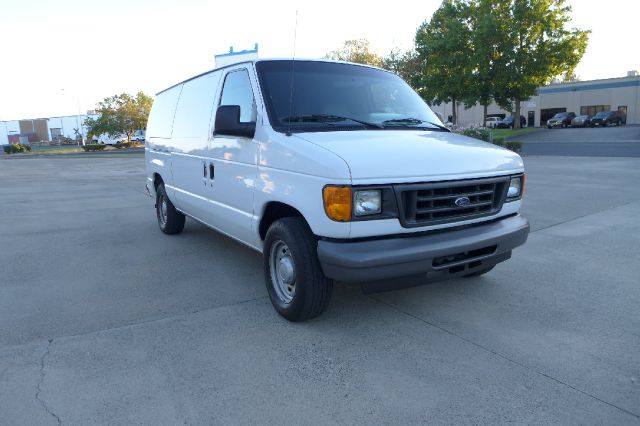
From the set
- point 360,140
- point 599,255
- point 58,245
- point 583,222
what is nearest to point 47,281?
point 58,245

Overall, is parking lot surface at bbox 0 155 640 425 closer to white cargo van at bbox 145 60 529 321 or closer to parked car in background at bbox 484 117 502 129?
white cargo van at bbox 145 60 529 321

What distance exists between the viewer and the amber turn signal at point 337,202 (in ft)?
10.4

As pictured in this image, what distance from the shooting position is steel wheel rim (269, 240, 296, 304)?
3746 mm

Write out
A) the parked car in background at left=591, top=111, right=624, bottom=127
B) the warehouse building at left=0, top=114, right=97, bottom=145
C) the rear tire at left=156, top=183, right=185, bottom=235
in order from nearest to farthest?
1. the rear tire at left=156, top=183, right=185, bottom=235
2. the parked car in background at left=591, top=111, right=624, bottom=127
3. the warehouse building at left=0, top=114, right=97, bottom=145

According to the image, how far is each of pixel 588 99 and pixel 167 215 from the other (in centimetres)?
6506

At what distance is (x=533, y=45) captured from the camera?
4209 centimetres

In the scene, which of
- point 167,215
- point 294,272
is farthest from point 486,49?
point 294,272

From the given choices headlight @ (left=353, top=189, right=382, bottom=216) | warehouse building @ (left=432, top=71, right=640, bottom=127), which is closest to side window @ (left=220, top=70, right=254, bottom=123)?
headlight @ (left=353, top=189, right=382, bottom=216)

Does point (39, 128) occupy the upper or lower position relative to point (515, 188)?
upper

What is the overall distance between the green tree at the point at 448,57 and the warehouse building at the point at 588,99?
9.95 meters

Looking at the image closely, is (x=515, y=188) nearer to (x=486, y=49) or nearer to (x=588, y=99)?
(x=486, y=49)

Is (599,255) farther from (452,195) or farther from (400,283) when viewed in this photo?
(400,283)

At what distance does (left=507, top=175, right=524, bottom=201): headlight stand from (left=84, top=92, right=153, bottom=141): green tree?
208 feet

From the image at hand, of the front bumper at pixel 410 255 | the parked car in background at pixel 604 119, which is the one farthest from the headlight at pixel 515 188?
the parked car in background at pixel 604 119
